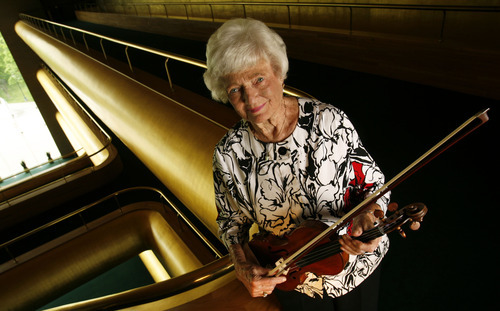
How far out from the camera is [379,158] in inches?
106

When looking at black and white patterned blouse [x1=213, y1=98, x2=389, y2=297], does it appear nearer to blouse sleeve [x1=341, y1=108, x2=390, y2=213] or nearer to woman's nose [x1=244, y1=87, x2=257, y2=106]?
blouse sleeve [x1=341, y1=108, x2=390, y2=213]

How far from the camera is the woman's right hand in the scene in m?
1.03

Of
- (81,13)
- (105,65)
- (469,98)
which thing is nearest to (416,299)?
(469,98)

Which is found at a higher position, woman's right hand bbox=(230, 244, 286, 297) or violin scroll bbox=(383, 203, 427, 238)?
violin scroll bbox=(383, 203, 427, 238)

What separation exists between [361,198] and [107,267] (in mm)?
5298

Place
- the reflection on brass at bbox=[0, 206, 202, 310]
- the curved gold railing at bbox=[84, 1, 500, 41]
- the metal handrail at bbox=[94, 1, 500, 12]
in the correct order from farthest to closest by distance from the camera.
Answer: the reflection on brass at bbox=[0, 206, 202, 310]
the curved gold railing at bbox=[84, 1, 500, 41]
the metal handrail at bbox=[94, 1, 500, 12]

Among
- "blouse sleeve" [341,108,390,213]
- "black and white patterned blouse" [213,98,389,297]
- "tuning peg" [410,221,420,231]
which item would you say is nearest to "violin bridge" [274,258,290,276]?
"black and white patterned blouse" [213,98,389,297]

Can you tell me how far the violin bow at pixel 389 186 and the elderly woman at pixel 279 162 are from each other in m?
→ 0.03

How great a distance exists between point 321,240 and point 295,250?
11 cm

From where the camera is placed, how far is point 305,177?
1.02m

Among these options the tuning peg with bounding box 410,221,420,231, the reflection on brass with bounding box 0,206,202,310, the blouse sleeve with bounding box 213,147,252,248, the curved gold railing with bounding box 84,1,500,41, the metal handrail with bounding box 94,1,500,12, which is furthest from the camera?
the reflection on brass with bounding box 0,206,202,310

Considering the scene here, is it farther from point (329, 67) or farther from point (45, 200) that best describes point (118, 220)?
point (329, 67)

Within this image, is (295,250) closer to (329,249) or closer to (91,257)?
(329,249)

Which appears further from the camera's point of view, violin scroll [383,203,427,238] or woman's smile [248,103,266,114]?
woman's smile [248,103,266,114]
